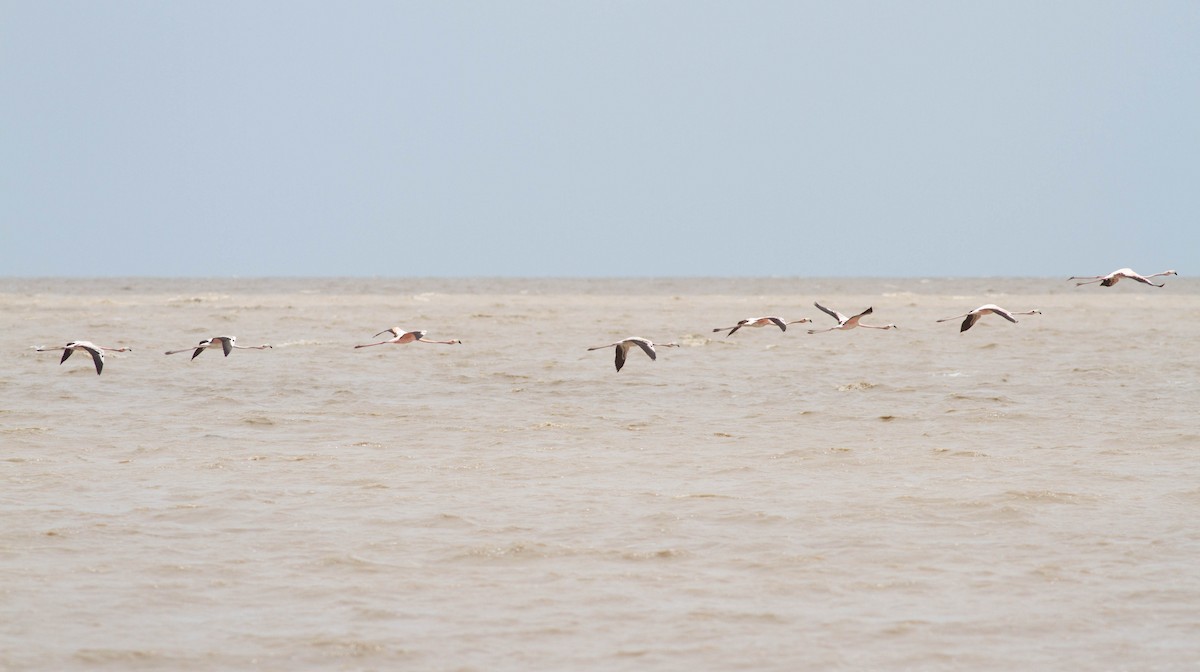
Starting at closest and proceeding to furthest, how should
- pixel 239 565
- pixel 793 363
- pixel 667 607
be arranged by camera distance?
1. pixel 667 607
2. pixel 239 565
3. pixel 793 363

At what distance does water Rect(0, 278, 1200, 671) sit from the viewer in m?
8.46

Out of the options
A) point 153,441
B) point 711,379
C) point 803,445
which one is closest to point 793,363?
point 711,379

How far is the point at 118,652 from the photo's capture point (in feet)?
26.8

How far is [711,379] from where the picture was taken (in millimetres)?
22984

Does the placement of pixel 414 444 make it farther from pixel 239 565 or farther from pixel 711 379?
pixel 711 379

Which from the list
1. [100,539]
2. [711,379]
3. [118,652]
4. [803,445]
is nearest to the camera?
[118,652]

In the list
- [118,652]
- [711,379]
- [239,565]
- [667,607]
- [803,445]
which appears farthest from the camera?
[711,379]

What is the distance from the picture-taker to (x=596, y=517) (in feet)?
38.5

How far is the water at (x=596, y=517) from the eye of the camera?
8461 millimetres

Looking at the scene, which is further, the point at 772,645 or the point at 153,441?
the point at 153,441

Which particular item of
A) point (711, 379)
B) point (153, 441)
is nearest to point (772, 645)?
point (153, 441)

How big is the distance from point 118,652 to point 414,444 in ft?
26.0

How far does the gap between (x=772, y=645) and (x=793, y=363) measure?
58.0 feet

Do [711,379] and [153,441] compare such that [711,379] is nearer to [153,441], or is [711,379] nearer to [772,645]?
[153,441]
